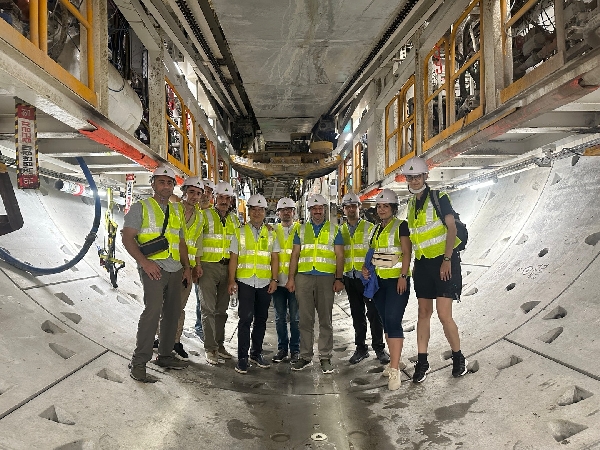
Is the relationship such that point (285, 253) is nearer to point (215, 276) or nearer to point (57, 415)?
point (215, 276)

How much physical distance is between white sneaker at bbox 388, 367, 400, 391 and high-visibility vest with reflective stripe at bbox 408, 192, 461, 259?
104cm

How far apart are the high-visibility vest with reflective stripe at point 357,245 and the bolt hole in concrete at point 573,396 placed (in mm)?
2493

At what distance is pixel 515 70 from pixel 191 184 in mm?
3388

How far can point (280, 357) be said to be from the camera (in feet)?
17.7

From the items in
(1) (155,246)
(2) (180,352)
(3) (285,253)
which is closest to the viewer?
(1) (155,246)

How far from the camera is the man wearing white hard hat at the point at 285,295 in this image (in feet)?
17.3

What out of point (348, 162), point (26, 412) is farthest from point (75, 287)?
point (348, 162)

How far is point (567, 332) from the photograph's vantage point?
358cm

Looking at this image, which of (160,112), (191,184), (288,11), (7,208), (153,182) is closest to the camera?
(153,182)

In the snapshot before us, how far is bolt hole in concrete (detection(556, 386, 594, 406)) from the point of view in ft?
9.53

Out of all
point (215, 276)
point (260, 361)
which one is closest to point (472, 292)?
point (260, 361)

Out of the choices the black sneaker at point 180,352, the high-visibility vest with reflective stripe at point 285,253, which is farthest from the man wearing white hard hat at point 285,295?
the black sneaker at point 180,352

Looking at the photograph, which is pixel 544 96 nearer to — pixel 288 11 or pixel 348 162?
pixel 288 11

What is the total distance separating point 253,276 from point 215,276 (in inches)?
18.8
